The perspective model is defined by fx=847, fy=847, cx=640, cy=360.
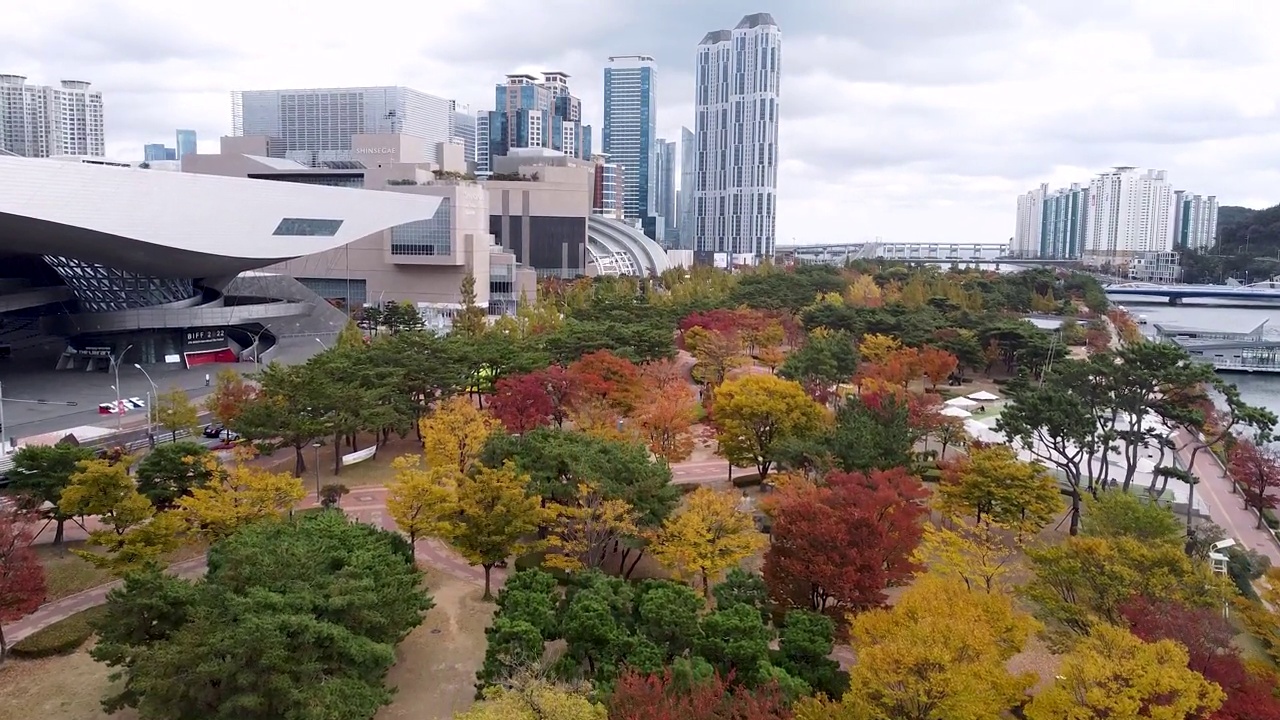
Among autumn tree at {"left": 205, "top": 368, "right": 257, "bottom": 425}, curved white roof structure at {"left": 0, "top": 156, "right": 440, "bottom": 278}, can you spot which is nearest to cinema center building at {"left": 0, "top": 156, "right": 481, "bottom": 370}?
curved white roof structure at {"left": 0, "top": 156, "right": 440, "bottom": 278}

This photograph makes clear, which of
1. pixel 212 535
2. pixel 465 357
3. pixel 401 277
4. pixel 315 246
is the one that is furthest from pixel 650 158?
pixel 212 535

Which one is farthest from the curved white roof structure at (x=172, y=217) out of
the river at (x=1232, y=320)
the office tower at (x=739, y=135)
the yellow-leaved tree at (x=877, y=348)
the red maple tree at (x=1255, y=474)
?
the office tower at (x=739, y=135)

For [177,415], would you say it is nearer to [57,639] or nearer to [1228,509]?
[57,639]

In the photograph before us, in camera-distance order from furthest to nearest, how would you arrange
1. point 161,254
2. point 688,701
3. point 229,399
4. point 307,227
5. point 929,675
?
point 307,227, point 161,254, point 229,399, point 688,701, point 929,675

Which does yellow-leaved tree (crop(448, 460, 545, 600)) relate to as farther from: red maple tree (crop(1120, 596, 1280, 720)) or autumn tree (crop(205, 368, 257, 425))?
red maple tree (crop(1120, 596, 1280, 720))

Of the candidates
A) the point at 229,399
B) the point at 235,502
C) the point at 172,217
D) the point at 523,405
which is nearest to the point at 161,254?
the point at 172,217
